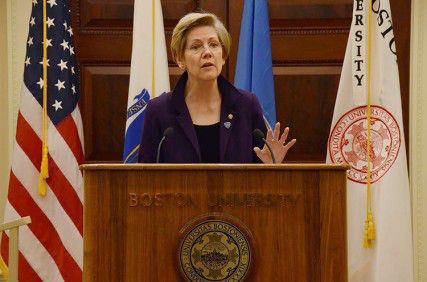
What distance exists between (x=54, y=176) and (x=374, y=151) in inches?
63.9

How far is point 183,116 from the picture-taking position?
2395 millimetres

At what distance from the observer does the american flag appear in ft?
11.7

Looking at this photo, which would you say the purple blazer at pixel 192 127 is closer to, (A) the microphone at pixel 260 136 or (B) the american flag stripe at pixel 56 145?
(A) the microphone at pixel 260 136

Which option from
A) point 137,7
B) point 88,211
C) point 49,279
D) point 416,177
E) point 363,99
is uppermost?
point 137,7

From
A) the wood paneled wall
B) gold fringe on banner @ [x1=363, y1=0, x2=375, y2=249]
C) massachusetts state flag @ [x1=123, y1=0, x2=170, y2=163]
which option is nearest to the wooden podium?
gold fringe on banner @ [x1=363, y1=0, x2=375, y2=249]

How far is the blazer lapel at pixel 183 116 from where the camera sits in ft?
7.66

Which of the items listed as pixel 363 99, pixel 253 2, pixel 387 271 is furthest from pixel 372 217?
pixel 253 2

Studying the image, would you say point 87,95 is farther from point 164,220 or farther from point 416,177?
point 164,220

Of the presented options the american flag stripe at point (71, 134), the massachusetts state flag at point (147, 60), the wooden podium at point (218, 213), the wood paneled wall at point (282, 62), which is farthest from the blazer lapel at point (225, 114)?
the wood paneled wall at point (282, 62)

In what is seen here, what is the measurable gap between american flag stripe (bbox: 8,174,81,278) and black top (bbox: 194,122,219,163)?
58.6 inches

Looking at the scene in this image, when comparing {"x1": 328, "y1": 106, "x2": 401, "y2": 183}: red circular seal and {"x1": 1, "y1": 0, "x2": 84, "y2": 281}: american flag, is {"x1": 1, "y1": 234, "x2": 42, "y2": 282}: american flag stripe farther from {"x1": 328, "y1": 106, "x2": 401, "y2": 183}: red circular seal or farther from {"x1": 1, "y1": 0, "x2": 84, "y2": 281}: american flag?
{"x1": 328, "y1": 106, "x2": 401, "y2": 183}: red circular seal

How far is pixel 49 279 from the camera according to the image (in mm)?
3588

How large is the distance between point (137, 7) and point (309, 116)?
46.8 inches

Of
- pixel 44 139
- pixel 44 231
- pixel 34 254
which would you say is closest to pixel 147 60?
pixel 44 139
